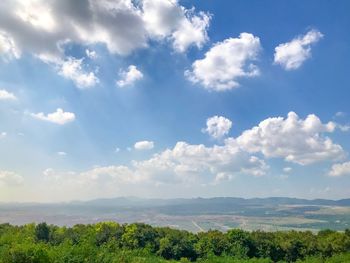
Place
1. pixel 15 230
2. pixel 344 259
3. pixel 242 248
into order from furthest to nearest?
pixel 15 230, pixel 242 248, pixel 344 259

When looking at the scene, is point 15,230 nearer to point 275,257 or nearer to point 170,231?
point 170,231

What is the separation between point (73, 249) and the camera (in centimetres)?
3934

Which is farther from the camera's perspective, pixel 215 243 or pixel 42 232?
pixel 42 232

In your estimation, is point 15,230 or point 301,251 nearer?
point 301,251

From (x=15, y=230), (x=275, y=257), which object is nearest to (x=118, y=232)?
(x=15, y=230)

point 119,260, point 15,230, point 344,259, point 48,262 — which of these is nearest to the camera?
point 48,262

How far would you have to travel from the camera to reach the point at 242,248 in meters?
64.4

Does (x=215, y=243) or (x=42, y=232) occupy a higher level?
(x=42, y=232)

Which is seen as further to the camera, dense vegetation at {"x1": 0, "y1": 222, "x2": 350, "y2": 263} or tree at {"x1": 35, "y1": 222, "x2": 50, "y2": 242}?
tree at {"x1": 35, "y1": 222, "x2": 50, "y2": 242}

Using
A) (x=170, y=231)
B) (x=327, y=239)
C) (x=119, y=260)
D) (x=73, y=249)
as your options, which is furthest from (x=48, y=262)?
(x=327, y=239)

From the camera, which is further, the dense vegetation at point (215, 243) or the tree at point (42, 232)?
the tree at point (42, 232)

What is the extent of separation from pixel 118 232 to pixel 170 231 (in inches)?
361

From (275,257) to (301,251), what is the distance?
4307 millimetres

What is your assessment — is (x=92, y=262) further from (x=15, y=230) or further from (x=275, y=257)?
(x=15, y=230)
